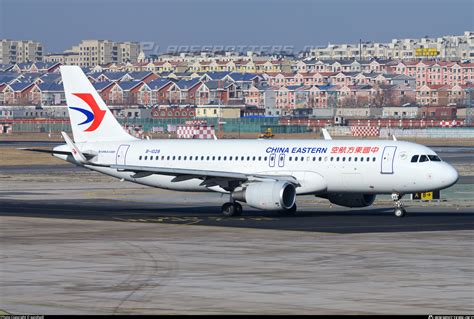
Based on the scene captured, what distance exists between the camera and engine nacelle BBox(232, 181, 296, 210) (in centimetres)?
Result: 5568

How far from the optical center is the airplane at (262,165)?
5622 cm

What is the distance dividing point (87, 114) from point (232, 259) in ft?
90.3

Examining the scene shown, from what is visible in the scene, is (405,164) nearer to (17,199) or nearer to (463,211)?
(463,211)

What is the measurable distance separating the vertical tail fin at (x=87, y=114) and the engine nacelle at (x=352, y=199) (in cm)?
1243

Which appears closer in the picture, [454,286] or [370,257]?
[454,286]

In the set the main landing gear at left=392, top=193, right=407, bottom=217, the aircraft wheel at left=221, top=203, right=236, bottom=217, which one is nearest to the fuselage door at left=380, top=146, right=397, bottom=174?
the main landing gear at left=392, top=193, right=407, bottom=217

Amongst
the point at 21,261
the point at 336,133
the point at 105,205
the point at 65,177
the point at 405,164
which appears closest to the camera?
the point at 21,261

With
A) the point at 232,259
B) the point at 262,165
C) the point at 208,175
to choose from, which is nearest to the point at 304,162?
the point at 262,165

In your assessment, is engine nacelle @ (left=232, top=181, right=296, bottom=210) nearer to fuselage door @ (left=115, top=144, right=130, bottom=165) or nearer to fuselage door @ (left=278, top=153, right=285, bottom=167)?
fuselage door @ (left=278, top=153, right=285, bottom=167)

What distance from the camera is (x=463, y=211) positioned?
2399 inches

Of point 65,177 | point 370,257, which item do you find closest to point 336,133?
point 65,177

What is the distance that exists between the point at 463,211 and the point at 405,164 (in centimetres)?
653

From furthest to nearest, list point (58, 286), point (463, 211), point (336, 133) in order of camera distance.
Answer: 1. point (336, 133)
2. point (463, 211)
3. point (58, 286)

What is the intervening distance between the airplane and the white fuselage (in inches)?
1.9
